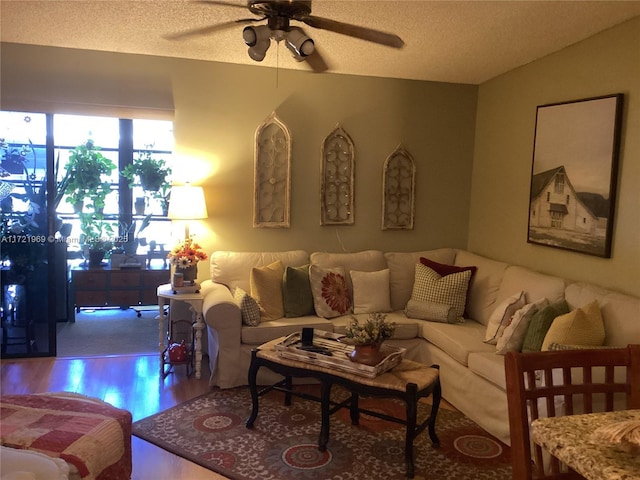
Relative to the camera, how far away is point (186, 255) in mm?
4219

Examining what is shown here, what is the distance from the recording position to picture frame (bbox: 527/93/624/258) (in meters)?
3.46

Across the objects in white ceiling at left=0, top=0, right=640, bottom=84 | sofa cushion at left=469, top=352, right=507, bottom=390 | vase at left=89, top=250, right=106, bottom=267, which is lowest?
sofa cushion at left=469, top=352, right=507, bottom=390

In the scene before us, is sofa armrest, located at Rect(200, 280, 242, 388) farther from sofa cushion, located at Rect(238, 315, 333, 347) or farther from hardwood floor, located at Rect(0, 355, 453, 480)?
hardwood floor, located at Rect(0, 355, 453, 480)

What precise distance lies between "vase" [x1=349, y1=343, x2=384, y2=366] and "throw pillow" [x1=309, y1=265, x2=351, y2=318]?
128 centimetres

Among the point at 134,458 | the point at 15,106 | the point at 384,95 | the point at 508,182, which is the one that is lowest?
the point at 134,458

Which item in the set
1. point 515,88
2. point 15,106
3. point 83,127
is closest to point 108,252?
point 83,127

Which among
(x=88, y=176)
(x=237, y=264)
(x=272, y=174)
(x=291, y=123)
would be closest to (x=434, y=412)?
(x=237, y=264)

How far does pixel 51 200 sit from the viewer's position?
4.41 m

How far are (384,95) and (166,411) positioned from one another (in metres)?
3.29

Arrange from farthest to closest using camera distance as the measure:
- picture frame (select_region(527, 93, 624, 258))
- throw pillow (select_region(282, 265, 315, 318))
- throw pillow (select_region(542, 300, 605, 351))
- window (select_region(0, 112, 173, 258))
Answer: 1. window (select_region(0, 112, 173, 258))
2. throw pillow (select_region(282, 265, 315, 318))
3. picture frame (select_region(527, 93, 624, 258))
4. throw pillow (select_region(542, 300, 605, 351))

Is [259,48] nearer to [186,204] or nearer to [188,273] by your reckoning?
[186,204]

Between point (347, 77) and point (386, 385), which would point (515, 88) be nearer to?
point (347, 77)

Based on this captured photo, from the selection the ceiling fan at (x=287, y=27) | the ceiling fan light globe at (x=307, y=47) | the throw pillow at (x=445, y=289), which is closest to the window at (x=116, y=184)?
the throw pillow at (x=445, y=289)

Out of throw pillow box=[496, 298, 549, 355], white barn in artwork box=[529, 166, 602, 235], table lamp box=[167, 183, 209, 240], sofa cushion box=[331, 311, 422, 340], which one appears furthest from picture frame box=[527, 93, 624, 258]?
table lamp box=[167, 183, 209, 240]
